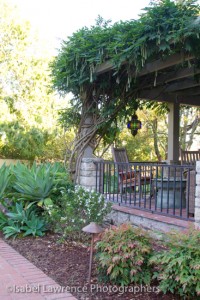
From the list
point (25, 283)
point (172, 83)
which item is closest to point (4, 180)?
point (25, 283)

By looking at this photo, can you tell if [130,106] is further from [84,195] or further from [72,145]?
[84,195]

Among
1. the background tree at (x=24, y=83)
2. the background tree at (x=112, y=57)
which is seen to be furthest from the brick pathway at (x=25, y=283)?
the background tree at (x=24, y=83)

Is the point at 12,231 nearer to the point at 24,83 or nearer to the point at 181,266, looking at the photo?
the point at 181,266

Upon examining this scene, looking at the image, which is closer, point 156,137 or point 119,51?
point 119,51

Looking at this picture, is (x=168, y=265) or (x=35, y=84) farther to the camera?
(x=35, y=84)

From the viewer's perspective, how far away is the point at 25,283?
274 centimetres

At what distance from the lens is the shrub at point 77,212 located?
13.3 ft

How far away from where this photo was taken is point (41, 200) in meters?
4.66

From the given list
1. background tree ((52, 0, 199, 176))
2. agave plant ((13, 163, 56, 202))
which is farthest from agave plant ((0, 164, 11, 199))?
background tree ((52, 0, 199, 176))

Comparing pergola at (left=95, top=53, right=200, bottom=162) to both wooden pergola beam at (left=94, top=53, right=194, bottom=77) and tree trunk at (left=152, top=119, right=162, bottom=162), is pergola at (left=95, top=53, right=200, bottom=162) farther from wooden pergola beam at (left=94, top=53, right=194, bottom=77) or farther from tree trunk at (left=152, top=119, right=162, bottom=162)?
tree trunk at (left=152, top=119, right=162, bottom=162)

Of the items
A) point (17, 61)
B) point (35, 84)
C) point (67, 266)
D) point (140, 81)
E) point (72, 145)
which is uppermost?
point (17, 61)

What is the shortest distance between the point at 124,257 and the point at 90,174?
10.3 ft

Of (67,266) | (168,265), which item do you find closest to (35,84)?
(67,266)

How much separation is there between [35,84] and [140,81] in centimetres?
794
